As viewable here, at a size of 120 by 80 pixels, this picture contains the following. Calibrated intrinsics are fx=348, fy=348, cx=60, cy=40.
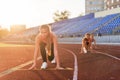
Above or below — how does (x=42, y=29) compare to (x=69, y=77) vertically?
above

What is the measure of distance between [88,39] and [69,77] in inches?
508

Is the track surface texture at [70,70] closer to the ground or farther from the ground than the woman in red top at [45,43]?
closer to the ground

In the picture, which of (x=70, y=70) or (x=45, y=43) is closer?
(x=70, y=70)

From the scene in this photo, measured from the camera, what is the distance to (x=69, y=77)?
9.12 metres

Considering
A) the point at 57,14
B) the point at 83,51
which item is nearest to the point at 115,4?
the point at 57,14

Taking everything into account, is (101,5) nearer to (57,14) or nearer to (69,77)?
(57,14)

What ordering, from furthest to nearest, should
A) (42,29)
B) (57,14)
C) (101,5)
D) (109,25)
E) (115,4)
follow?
(101,5) → (57,14) → (115,4) → (109,25) → (42,29)

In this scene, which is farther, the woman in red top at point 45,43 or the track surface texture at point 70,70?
the woman in red top at point 45,43

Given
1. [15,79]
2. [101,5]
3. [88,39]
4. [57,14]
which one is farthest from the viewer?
[101,5]

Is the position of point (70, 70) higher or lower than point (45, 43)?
lower

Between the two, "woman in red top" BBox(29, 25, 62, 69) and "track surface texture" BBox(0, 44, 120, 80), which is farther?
"woman in red top" BBox(29, 25, 62, 69)

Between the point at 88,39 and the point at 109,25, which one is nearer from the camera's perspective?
the point at 88,39

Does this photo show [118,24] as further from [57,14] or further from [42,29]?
[57,14]

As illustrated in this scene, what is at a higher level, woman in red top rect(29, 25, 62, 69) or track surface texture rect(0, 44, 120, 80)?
woman in red top rect(29, 25, 62, 69)
